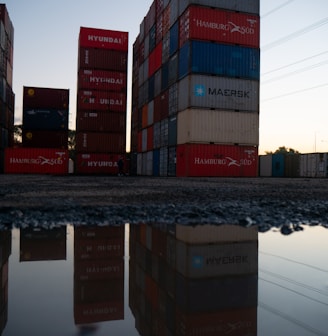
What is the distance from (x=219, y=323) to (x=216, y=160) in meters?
26.7

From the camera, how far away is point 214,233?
3.52 meters

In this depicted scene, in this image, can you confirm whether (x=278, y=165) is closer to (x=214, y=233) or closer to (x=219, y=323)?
(x=214, y=233)

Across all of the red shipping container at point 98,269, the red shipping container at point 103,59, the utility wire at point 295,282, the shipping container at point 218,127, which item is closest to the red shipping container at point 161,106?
the shipping container at point 218,127

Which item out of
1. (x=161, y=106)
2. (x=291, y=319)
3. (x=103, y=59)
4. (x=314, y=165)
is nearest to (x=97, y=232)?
(x=291, y=319)

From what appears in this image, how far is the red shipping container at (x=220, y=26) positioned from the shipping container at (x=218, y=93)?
9.92ft

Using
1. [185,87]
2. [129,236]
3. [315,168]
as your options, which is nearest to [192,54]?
[185,87]

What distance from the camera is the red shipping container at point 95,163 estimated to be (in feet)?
121

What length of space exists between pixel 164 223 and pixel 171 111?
27730mm

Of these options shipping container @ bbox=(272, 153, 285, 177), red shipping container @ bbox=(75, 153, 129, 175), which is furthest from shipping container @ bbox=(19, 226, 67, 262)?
shipping container @ bbox=(272, 153, 285, 177)

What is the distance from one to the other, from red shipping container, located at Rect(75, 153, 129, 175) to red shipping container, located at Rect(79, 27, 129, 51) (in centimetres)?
1145

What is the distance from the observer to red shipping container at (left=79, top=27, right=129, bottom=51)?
37562mm

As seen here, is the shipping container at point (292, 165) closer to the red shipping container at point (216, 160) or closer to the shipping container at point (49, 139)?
the red shipping container at point (216, 160)

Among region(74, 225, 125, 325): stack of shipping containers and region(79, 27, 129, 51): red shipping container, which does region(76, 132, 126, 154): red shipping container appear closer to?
region(79, 27, 129, 51): red shipping container

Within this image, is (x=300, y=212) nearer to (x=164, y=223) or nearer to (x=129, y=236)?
(x=164, y=223)
